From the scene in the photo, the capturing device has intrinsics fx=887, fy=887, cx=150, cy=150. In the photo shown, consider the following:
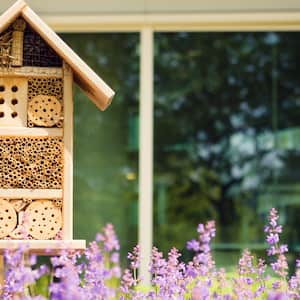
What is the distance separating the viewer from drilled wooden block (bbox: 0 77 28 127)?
3.16 meters

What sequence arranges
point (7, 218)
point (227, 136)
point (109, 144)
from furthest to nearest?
point (227, 136), point (109, 144), point (7, 218)

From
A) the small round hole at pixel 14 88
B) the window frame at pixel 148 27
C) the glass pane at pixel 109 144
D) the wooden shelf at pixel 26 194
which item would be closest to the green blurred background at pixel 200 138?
the glass pane at pixel 109 144

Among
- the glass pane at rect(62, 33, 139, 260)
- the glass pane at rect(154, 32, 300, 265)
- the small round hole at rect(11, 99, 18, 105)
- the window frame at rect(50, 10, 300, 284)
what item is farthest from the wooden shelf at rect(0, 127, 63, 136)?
the glass pane at rect(154, 32, 300, 265)

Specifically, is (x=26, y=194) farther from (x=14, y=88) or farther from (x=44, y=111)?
(x=14, y=88)

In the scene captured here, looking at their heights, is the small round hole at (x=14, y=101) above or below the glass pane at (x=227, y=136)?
below

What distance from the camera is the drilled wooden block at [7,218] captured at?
3025 millimetres

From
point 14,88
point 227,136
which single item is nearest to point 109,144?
point 227,136

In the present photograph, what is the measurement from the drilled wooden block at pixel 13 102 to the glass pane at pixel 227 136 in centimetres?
359

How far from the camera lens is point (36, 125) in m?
3.15

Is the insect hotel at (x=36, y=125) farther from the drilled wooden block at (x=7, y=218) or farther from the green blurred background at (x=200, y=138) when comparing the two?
the green blurred background at (x=200, y=138)

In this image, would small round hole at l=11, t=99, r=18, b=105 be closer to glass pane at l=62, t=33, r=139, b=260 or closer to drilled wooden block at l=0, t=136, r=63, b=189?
drilled wooden block at l=0, t=136, r=63, b=189

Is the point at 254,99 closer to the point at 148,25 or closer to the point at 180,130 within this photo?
the point at 180,130

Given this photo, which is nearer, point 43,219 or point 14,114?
point 43,219

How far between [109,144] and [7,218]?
369 centimetres
